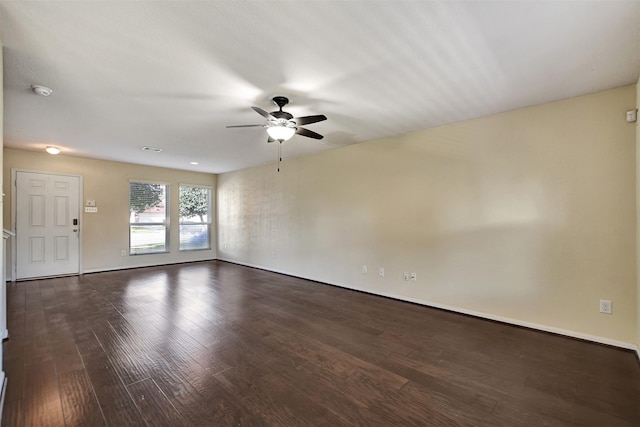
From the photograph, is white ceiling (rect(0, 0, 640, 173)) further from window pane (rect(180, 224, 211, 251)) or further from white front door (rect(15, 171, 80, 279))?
window pane (rect(180, 224, 211, 251))

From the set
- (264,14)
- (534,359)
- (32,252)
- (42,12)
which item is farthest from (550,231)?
(32,252)

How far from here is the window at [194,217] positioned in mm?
7188

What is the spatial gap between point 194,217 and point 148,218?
110cm

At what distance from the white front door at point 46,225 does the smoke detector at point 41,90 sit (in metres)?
3.59

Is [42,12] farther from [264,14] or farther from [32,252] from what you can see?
[32,252]

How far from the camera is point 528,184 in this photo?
302 centimetres

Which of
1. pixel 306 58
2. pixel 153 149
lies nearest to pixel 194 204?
pixel 153 149

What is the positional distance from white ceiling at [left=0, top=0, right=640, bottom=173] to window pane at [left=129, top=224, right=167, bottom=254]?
3.33m

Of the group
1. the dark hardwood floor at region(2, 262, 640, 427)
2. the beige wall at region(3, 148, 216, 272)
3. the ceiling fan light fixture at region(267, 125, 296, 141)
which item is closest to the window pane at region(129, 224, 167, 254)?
the beige wall at region(3, 148, 216, 272)

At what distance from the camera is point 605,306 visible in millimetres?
2629

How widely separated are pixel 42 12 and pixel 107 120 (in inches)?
81.4

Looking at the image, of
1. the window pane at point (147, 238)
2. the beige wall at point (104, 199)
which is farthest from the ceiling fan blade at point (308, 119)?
the window pane at point (147, 238)

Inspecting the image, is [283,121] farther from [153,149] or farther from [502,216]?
[153,149]

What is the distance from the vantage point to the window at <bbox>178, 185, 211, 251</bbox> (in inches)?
283
